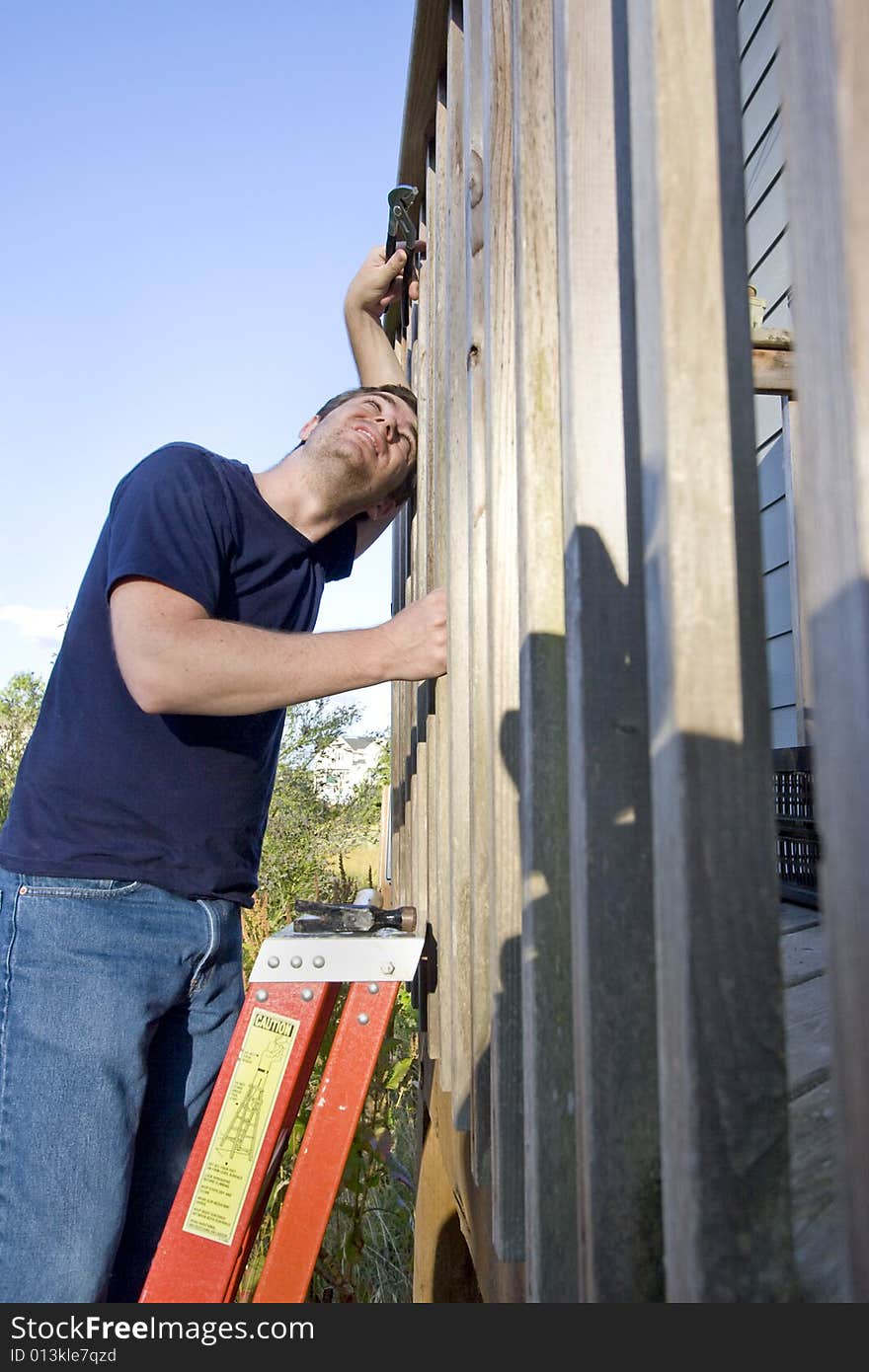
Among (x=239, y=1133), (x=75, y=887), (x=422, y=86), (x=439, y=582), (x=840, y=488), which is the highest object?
(x=422, y=86)

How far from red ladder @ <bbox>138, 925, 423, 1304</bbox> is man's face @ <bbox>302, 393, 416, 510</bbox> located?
1319 mm

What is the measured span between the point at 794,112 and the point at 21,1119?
2.03 metres

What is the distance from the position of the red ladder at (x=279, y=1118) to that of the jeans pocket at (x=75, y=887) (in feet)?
1.54

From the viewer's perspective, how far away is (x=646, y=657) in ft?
2.74

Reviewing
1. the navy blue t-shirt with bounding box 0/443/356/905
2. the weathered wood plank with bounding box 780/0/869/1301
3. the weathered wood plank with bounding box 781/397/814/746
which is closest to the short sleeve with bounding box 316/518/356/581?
the navy blue t-shirt with bounding box 0/443/356/905

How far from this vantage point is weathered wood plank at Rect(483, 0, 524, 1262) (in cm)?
118

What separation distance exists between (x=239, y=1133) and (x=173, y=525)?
1214 mm

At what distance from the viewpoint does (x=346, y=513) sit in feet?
8.93

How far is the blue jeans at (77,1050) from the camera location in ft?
5.98

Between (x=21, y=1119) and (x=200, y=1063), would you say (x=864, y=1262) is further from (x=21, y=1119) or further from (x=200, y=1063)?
(x=200, y=1063)

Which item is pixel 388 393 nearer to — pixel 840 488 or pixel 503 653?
pixel 503 653

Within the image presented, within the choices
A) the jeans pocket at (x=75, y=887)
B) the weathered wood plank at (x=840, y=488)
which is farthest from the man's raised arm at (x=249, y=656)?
the weathered wood plank at (x=840, y=488)

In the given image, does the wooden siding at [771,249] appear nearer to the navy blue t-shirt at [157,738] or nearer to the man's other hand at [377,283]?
the man's other hand at [377,283]

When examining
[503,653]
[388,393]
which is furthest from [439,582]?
[388,393]
